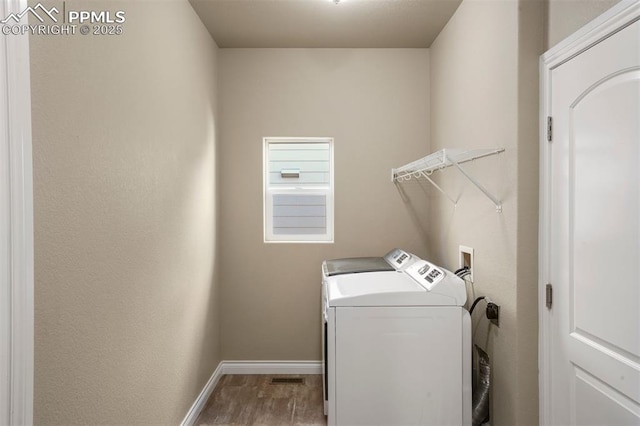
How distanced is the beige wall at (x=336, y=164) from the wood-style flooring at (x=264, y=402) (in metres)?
0.22

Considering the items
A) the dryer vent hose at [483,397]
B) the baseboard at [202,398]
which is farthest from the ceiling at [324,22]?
the baseboard at [202,398]

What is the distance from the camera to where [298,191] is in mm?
3066

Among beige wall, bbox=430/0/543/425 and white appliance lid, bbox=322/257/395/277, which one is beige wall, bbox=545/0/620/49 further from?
white appliance lid, bbox=322/257/395/277

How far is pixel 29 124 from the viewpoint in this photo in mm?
971

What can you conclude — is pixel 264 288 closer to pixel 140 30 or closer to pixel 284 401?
pixel 284 401

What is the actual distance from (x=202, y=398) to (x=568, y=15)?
2902 millimetres

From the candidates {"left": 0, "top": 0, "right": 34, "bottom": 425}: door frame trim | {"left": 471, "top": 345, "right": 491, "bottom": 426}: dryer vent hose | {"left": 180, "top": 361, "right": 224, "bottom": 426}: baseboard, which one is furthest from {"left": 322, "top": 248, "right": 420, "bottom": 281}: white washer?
{"left": 0, "top": 0, "right": 34, "bottom": 425}: door frame trim

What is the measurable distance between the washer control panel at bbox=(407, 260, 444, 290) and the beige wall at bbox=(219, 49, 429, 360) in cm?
76

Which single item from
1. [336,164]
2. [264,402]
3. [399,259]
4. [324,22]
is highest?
[324,22]

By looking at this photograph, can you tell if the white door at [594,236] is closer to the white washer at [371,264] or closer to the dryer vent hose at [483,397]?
the dryer vent hose at [483,397]

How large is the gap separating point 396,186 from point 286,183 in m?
0.91

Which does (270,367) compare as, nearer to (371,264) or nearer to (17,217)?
(371,264)

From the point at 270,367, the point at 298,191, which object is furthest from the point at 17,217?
the point at 270,367

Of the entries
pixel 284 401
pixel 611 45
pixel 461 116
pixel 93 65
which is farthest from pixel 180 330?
pixel 611 45
